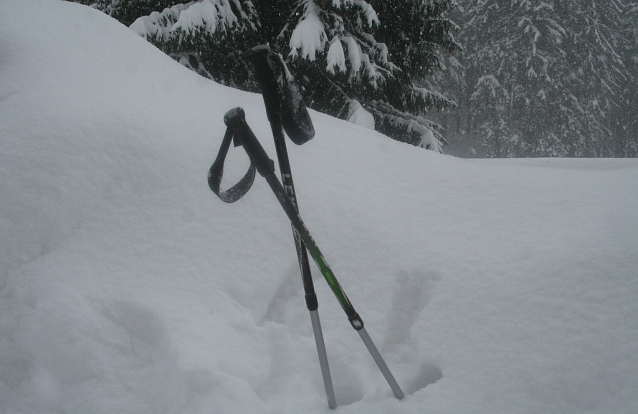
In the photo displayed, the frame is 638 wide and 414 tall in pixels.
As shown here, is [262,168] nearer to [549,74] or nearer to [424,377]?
[424,377]

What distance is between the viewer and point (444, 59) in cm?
2264

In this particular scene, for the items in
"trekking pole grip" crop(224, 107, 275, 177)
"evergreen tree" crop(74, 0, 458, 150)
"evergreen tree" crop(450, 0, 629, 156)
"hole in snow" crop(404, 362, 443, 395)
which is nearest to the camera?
"trekking pole grip" crop(224, 107, 275, 177)

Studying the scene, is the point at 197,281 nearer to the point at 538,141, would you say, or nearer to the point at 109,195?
the point at 109,195

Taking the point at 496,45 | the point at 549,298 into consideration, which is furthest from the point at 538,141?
the point at 549,298

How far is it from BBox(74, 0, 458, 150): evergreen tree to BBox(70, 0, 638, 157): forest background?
0.03 m

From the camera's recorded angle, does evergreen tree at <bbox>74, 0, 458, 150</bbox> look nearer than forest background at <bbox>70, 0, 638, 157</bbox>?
Yes

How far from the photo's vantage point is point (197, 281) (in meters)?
1.86

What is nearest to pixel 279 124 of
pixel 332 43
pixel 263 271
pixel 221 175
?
pixel 221 175

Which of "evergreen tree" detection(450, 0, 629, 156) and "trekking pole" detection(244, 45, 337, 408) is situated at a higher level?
"evergreen tree" detection(450, 0, 629, 156)

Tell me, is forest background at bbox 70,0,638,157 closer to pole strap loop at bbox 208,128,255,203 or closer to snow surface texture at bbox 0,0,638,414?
snow surface texture at bbox 0,0,638,414

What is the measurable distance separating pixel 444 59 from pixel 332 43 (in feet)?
62.7

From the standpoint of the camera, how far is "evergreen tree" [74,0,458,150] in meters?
6.30

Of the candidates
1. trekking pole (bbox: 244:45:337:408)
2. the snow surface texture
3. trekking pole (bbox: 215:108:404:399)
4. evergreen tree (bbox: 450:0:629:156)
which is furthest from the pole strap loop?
evergreen tree (bbox: 450:0:629:156)

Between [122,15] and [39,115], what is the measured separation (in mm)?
7702
